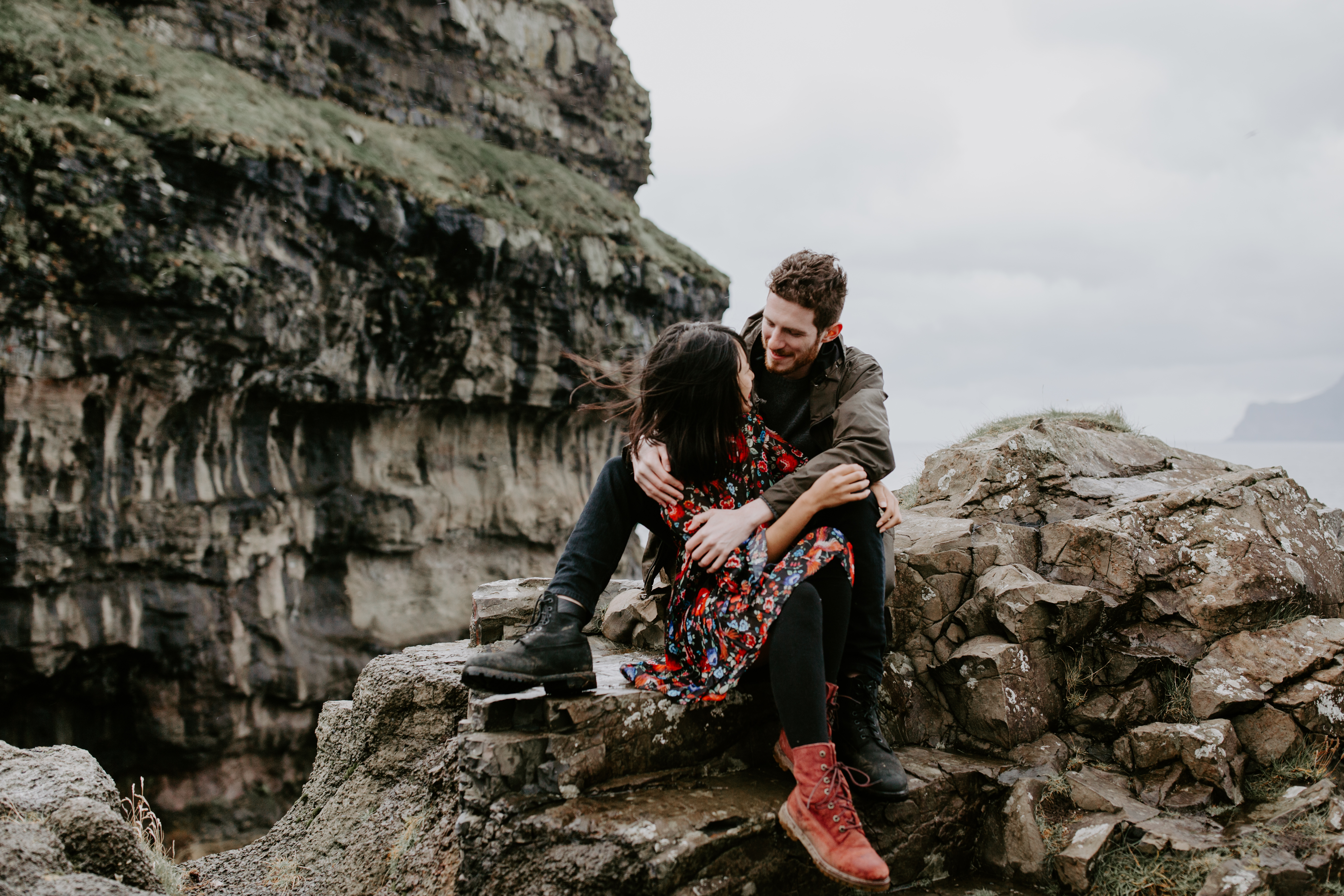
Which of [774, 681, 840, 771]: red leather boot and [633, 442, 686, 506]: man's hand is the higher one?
[633, 442, 686, 506]: man's hand

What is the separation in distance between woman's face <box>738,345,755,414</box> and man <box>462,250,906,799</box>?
0.29 m

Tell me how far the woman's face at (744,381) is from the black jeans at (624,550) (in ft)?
2.08

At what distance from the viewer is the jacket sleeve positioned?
12.2ft

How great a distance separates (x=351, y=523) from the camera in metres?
22.3

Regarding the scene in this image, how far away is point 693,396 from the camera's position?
3785 mm

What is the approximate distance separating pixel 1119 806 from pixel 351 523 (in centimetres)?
2163

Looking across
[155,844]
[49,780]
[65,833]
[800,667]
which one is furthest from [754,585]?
[155,844]

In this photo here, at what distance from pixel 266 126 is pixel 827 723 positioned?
2142cm

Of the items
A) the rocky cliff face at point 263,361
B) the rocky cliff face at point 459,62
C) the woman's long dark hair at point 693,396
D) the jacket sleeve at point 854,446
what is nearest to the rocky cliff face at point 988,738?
the jacket sleeve at point 854,446

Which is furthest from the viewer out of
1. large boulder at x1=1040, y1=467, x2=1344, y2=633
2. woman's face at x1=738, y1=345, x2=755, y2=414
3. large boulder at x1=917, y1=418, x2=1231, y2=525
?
large boulder at x1=917, y1=418, x2=1231, y2=525

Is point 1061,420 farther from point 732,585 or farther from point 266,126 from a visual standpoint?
point 266,126

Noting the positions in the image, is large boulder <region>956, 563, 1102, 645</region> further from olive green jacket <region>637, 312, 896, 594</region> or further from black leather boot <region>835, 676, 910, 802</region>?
olive green jacket <region>637, 312, 896, 594</region>

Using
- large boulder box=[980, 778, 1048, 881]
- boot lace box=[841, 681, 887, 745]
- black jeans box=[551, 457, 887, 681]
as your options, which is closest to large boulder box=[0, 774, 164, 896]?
black jeans box=[551, 457, 887, 681]

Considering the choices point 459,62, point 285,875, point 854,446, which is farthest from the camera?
point 459,62
